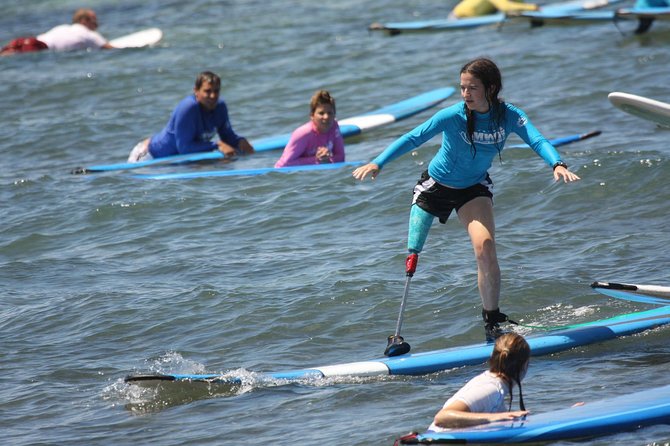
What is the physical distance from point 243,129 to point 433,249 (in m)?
5.78

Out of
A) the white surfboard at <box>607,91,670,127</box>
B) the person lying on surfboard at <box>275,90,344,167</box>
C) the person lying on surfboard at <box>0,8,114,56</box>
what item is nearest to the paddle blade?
the white surfboard at <box>607,91,670,127</box>

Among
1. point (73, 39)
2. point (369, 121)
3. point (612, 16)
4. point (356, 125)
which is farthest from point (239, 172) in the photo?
point (73, 39)

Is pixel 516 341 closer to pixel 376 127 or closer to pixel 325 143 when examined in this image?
pixel 325 143

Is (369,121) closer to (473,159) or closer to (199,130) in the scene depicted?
(199,130)

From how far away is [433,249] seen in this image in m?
8.88

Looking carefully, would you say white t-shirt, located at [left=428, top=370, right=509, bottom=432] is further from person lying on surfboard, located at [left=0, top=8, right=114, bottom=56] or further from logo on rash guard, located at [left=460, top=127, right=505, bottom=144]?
person lying on surfboard, located at [left=0, top=8, right=114, bottom=56]

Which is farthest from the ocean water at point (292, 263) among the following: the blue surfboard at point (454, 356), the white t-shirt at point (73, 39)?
the white t-shirt at point (73, 39)

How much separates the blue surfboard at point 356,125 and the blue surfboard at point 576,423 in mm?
7238

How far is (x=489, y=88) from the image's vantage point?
6.05 m

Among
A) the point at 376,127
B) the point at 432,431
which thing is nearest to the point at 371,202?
the point at 376,127

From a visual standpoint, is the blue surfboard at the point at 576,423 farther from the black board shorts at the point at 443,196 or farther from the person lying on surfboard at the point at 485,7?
the person lying on surfboard at the point at 485,7

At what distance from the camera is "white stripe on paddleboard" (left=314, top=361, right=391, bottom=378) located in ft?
20.3

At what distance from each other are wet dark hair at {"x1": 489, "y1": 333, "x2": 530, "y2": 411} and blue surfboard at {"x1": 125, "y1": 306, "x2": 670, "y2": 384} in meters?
1.41

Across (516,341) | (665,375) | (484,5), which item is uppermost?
(484,5)
